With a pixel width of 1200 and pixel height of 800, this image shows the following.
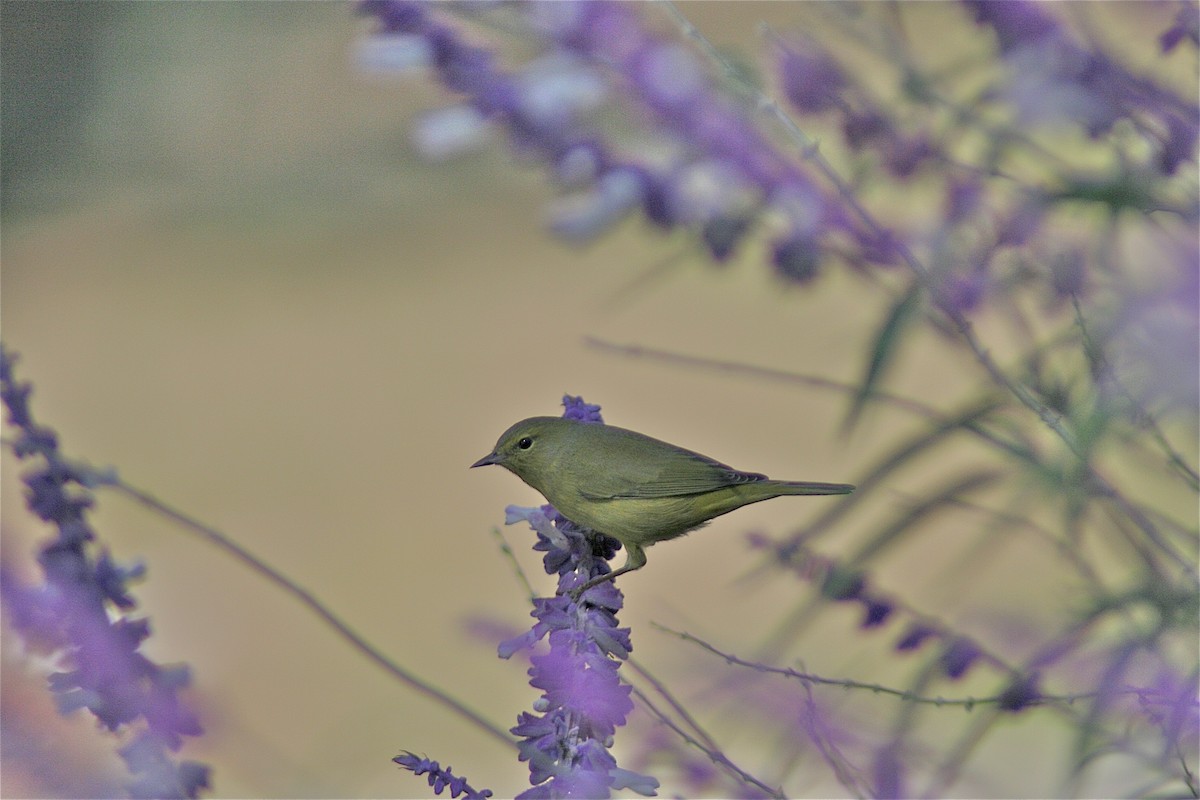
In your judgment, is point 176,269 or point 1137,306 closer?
point 1137,306

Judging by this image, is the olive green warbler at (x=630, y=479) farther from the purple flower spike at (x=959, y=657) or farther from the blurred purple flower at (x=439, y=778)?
the blurred purple flower at (x=439, y=778)

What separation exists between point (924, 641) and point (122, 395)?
2.72 m

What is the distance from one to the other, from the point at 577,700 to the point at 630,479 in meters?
0.40

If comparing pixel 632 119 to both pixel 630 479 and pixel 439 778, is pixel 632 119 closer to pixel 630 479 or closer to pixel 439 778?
pixel 630 479

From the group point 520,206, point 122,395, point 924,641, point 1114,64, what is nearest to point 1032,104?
point 1114,64

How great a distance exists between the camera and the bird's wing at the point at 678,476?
2.89 ft

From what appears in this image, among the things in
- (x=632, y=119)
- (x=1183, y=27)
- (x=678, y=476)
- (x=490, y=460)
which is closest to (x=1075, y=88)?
(x=1183, y=27)

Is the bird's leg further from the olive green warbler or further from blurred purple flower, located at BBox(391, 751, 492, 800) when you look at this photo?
blurred purple flower, located at BBox(391, 751, 492, 800)

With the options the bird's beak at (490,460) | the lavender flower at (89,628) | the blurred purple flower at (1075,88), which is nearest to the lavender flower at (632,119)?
the blurred purple flower at (1075,88)

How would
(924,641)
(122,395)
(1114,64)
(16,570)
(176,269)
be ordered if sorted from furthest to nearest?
(176,269) < (122,395) < (924,641) < (1114,64) < (16,570)

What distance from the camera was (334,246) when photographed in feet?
12.8

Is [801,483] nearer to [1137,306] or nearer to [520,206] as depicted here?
[1137,306]

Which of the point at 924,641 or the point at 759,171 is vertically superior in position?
the point at 759,171

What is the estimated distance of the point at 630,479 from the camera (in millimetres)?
878
